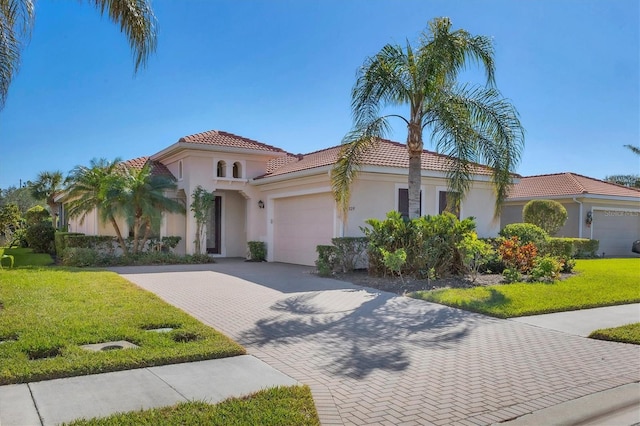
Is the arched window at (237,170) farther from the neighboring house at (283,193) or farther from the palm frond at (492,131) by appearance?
the palm frond at (492,131)

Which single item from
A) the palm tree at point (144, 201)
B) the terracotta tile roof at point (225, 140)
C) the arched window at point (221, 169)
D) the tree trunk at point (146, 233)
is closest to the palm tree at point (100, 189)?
the palm tree at point (144, 201)

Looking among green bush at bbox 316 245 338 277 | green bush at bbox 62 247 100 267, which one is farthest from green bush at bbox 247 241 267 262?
green bush at bbox 62 247 100 267

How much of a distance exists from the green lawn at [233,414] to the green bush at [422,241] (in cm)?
890

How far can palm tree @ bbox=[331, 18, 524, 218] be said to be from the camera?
13250 mm

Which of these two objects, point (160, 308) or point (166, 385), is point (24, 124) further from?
point (166, 385)

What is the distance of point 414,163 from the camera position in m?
13.8

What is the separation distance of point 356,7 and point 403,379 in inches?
421

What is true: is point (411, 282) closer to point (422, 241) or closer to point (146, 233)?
point (422, 241)

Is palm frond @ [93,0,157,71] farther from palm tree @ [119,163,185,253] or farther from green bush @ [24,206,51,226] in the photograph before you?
green bush @ [24,206,51,226]

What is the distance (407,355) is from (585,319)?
460 centimetres

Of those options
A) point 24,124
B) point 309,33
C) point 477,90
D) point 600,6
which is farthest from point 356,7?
point 24,124

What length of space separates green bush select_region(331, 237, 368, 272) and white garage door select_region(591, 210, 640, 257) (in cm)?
1669

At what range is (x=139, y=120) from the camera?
18.5 meters

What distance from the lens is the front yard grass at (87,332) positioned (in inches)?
211
